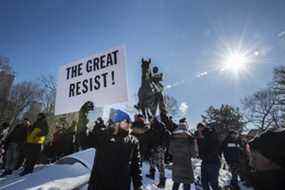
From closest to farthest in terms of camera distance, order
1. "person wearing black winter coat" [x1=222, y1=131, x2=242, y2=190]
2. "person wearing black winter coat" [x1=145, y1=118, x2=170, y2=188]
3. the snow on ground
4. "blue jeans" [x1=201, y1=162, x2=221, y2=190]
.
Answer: the snow on ground, "blue jeans" [x1=201, y1=162, x2=221, y2=190], "person wearing black winter coat" [x1=145, y1=118, x2=170, y2=188], "person wearing black winter coat" [x1=222, y1=131, x2=242, y2=190]

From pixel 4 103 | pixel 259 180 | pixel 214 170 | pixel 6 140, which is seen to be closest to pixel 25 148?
pixel 6 140

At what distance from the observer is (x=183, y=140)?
Answer: 5215 mm

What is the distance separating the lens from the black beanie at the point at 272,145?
4.18 ft

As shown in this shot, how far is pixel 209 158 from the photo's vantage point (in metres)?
5.16

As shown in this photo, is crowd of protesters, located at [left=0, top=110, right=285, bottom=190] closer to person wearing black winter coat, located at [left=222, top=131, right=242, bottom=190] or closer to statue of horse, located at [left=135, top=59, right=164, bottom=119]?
person wearing black winter coat, located at [left=222, top=131, right=242, bottom=190]

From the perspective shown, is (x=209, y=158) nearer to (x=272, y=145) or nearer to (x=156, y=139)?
(x=156, y=139)

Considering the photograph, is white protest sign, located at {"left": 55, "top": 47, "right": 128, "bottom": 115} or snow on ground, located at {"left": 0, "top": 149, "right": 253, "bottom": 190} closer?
snow on ground, located at {"left": 0, "top": 149, "right": 253, "bottom": 190}

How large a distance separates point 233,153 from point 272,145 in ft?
20.0

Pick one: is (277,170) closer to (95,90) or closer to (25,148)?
(95,90)

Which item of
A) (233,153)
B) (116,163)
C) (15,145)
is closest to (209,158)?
(233,153)

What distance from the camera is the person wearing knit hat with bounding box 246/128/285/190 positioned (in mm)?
1278

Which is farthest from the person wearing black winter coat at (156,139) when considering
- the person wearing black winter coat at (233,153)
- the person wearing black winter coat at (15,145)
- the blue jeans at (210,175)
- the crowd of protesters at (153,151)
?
the person wearing black winter coat at (15,145)

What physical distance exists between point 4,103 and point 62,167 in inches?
1568

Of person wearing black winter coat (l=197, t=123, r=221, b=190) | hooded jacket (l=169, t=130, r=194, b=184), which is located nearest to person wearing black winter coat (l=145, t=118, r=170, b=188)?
hooded jacket (l=169, t=130, r=194, b=184)
